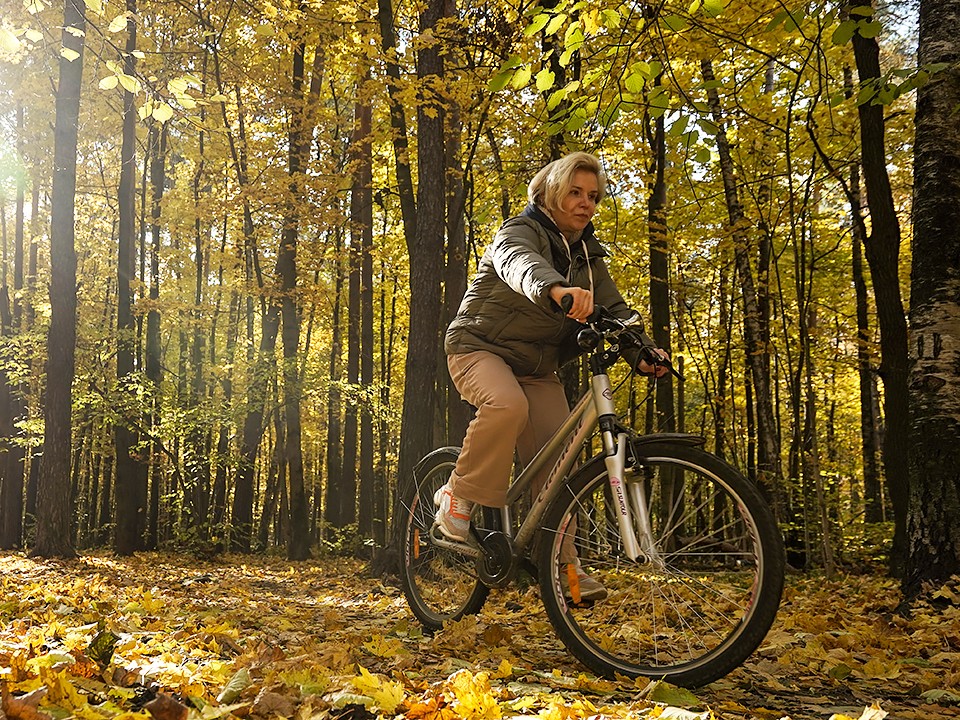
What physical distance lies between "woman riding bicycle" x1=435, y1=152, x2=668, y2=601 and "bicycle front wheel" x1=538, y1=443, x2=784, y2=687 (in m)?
0.16

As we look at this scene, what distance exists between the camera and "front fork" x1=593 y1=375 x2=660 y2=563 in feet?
10.1

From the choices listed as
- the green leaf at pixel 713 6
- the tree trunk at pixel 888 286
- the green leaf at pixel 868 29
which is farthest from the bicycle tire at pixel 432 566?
the tree trunk at pixel 888 286

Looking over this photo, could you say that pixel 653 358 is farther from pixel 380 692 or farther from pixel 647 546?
pixel 380 692

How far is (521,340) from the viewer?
3.84 meters

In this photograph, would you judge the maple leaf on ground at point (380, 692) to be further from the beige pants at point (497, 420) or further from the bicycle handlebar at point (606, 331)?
the bicycle handlebar at point (606, 331)

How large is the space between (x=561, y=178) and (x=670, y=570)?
71.7 inches

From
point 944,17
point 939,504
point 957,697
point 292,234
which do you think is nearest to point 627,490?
point 957,697

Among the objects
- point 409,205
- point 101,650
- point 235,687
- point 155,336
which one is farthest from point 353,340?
point 235,687

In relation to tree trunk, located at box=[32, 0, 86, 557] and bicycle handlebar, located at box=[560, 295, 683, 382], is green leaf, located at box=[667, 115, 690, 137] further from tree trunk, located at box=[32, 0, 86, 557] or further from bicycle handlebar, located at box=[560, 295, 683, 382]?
tree trunk, located at box=[32, 0, 86, 557]

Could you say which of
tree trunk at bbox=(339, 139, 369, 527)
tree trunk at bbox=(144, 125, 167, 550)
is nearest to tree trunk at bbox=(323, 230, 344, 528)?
tree trunk at bbox=(339, 139, 369, 527)

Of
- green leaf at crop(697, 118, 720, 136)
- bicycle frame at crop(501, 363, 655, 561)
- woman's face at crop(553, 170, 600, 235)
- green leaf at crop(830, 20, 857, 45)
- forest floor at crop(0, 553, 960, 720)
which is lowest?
forest floor at crop(0, 553, 960, 720)

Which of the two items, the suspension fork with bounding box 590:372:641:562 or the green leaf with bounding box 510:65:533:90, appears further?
the green leaf with bounding box 510:65:533:90

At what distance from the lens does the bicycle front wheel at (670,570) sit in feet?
9.38

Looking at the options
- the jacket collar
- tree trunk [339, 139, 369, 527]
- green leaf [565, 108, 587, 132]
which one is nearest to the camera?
the jacket collar
